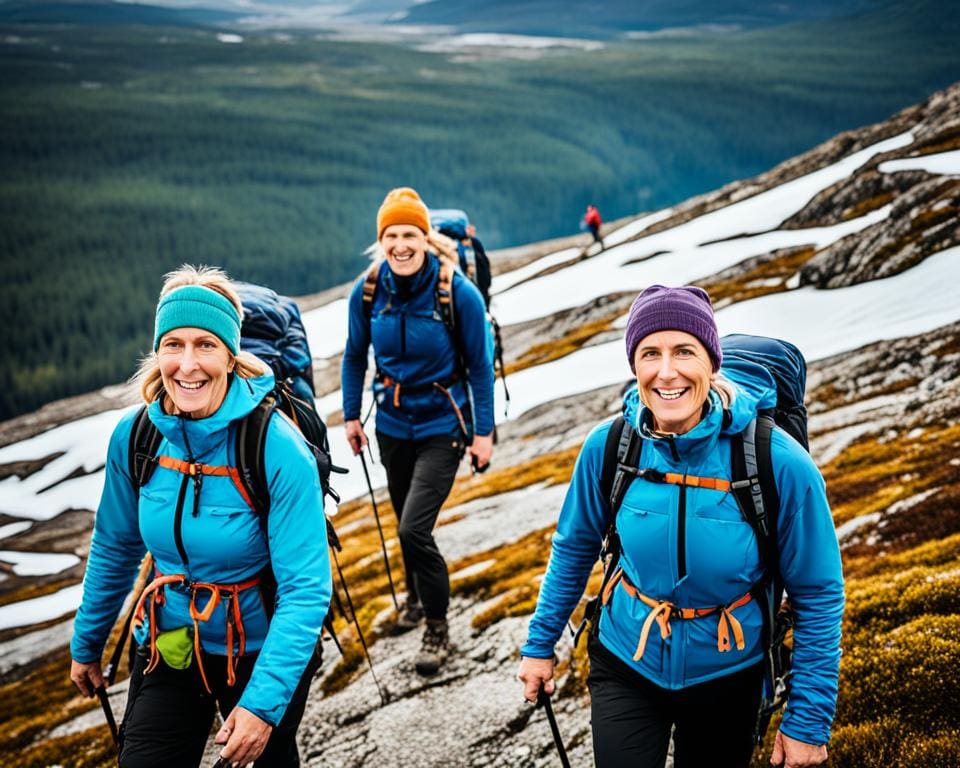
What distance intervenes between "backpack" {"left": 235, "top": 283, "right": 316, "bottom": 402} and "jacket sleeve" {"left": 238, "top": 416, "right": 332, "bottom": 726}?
2.32m

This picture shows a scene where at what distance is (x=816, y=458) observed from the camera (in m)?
16.3

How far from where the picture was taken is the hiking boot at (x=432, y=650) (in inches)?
338

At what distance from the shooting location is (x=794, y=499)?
12.5 ft

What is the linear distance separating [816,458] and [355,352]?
39.3 ft

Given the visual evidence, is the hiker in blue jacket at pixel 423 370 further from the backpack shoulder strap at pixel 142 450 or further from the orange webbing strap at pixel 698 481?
the orange webbing strap at pixel 698 481

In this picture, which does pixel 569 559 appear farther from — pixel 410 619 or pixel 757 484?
pixel 410 619

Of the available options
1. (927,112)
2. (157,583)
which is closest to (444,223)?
(157,583)

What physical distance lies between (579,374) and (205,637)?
31348mm

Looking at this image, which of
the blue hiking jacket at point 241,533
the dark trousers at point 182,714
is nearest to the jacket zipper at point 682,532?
the blue hiking jacket at point 241,533

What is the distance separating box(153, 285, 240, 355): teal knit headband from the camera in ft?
15.6

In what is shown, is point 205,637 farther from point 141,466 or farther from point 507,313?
point 507,313

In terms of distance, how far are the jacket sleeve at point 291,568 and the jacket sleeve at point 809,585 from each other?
273 centimetres

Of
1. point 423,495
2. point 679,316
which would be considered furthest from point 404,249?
point 679,316

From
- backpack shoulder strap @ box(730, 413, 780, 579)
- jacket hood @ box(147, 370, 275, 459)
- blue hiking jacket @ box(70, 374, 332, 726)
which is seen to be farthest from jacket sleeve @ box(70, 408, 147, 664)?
backpack shoulder strap @ box(730, 413, 780, 579)
